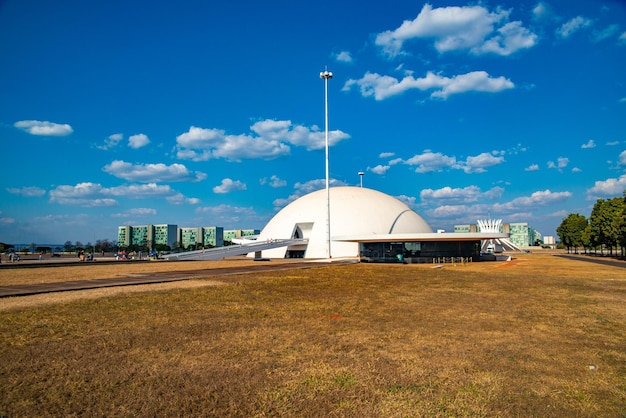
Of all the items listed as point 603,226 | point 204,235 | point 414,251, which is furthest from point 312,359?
point 204,235

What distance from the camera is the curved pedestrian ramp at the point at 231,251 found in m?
47.6

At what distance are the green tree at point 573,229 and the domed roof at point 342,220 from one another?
35.6 meters

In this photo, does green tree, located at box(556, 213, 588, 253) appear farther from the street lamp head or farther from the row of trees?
the street lamp head

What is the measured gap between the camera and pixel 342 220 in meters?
55.1

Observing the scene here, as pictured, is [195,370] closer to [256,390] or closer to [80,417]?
[256,390]

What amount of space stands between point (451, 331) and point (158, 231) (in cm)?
18912

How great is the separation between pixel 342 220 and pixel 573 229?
52854 mm

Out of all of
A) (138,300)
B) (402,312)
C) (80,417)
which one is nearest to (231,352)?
(80,417)

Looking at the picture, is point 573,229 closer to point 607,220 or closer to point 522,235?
point 607,220

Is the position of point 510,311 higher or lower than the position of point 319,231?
lower

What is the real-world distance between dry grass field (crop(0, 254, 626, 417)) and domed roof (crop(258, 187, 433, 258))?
136ft

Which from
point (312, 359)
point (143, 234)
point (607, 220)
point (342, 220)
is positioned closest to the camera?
point (312, 359)

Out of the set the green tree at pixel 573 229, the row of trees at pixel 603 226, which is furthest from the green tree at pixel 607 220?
the green tree at pixel 573 229

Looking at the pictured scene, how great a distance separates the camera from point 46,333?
27.9 feet
